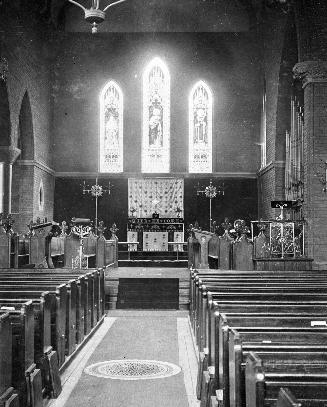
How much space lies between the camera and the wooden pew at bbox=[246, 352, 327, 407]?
1941 millimetres

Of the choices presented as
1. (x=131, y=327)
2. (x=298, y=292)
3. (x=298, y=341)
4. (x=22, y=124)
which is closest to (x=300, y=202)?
(x=131, y=327)

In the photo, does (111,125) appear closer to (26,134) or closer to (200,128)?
(200,128)

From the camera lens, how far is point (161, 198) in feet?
63.0

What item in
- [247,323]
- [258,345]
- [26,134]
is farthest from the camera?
[26,134]

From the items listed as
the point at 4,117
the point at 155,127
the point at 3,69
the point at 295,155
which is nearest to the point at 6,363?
the point at 295,155

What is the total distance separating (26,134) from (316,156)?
30.6ft

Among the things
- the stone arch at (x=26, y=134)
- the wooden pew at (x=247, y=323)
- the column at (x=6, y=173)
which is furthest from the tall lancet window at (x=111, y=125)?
the wooden pew at (x=247, y=323)

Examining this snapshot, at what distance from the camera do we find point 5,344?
11.1 feet

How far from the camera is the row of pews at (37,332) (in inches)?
138

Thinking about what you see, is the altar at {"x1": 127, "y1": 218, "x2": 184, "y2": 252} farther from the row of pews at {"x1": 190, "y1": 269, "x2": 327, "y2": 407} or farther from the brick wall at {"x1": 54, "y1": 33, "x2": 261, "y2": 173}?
the row of pews at {"x1": 190, "y1": 269, "x2": 327, "y2": 407}

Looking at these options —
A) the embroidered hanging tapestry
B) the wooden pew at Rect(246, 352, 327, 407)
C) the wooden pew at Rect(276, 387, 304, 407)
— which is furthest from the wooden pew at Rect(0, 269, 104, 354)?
the embroidered hanging tapestry

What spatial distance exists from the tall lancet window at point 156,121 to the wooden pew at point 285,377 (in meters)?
17.5

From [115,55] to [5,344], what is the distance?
17.5 meters

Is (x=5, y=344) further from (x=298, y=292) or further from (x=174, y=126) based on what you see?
(x=174, y=126)
